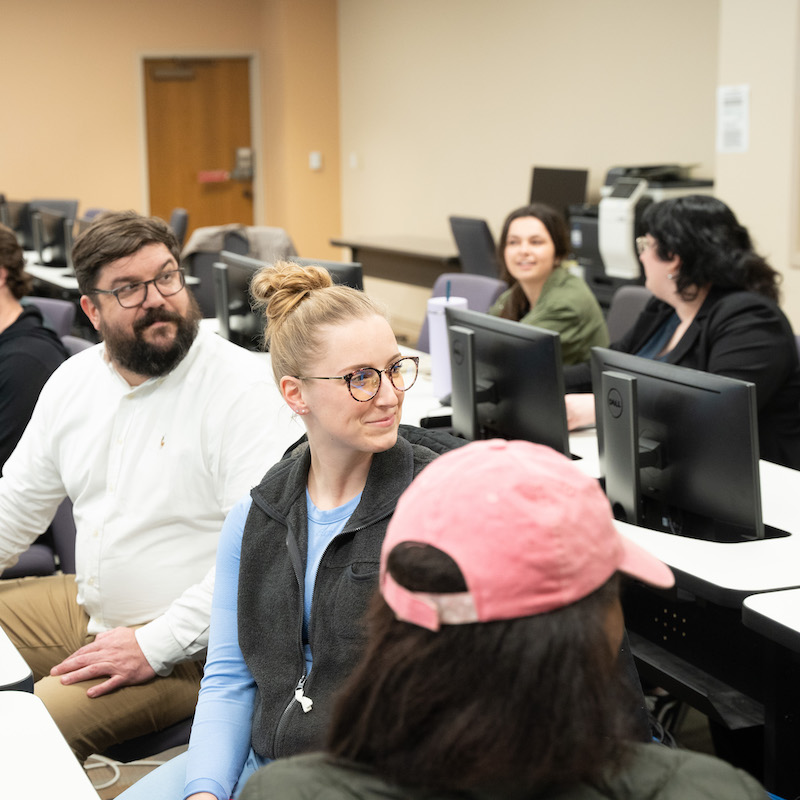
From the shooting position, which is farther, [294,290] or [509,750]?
[294,290]

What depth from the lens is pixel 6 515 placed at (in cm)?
209

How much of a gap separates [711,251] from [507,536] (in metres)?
2.20

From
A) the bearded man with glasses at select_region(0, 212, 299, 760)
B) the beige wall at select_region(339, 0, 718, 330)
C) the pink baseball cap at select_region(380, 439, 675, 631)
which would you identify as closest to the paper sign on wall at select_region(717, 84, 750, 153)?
the beige wall at select_region(339, 0, 718, 330)

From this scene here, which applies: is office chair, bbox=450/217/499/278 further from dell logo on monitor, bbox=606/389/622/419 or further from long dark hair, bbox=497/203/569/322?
dell logo on monitor, bbox=606/389/622/419

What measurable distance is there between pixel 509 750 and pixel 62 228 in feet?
20.5

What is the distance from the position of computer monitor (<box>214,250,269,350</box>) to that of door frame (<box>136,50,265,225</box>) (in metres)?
6.01

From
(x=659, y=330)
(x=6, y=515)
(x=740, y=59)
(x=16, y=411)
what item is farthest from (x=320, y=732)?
(x=740, y=59)

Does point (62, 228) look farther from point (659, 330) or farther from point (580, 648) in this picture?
point (580, 648)

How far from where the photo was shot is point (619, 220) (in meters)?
5.28

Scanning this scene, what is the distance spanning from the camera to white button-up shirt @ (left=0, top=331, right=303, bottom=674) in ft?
6.36

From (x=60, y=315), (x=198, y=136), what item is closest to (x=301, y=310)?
(x=60, y=315)

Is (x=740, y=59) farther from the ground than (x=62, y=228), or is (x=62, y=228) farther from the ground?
(x=740, y=59)

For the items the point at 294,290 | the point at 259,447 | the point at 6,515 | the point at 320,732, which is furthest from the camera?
the point at 6,515

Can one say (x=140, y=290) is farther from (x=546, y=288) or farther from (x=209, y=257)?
(x=209, y=257)
